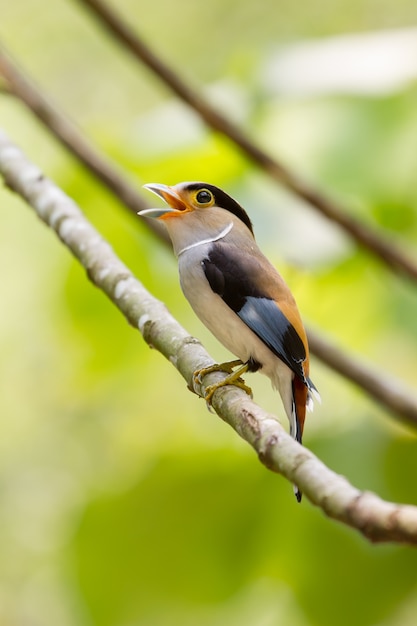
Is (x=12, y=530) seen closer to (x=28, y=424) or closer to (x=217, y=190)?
(x=28, y=424)

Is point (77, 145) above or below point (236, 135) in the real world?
below

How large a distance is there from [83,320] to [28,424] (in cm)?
203

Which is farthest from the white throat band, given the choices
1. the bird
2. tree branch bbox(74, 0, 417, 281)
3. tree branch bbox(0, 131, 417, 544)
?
tree branch bbox(74, 0, 417, 281)

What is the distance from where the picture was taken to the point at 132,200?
8.95 feet

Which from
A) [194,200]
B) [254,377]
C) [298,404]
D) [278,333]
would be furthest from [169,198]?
[254,377]

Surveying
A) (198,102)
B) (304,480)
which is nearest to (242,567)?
(198,102)

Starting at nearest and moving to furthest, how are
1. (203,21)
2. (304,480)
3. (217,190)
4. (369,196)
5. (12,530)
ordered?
(304,480)
(217,190)
(369,196)
(12,530)
(203,21)

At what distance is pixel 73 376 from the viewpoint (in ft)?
11.6

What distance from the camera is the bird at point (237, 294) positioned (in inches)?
79.7

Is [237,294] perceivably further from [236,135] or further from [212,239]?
[236,135]

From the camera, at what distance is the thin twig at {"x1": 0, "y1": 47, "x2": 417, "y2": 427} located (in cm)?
236

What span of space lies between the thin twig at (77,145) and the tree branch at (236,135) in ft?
1.03

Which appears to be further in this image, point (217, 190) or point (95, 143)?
point (95, 143)

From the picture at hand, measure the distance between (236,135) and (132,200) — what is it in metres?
0.39
